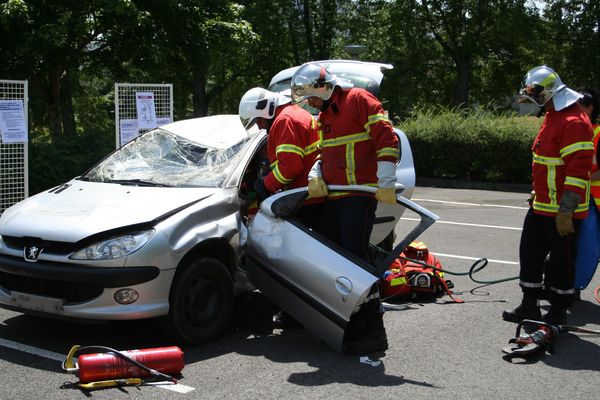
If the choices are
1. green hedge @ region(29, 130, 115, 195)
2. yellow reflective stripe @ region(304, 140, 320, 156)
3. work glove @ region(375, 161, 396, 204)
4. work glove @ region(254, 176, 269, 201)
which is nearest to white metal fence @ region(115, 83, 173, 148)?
green hedge @ region(29, 130, 115, 195)

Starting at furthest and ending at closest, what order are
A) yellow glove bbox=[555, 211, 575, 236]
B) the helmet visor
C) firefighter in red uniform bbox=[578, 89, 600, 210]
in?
firefighter in red uniform bbox=[578, 89, 600, 210] < the helmet visor < yellow glove bbox=[555, 211, 575, 236]

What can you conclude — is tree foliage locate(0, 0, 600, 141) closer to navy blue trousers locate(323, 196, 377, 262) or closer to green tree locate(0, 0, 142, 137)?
green tree locate(0, 0, 142, 137)

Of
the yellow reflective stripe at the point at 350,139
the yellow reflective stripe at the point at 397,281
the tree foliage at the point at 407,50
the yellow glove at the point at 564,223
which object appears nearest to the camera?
the yellow reflective stripe at the point at 350,139

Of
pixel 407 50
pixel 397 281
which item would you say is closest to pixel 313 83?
pixel 397 281

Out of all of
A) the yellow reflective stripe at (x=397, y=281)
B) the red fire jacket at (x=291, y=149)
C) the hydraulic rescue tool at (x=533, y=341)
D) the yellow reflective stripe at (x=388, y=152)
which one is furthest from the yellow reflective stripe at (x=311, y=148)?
the hydraulic rescue tool at (x=533, y=341)

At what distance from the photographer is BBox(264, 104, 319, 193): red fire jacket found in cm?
534

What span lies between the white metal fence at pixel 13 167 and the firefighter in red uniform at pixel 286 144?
4.84 metres

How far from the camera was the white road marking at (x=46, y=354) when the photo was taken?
170 inches

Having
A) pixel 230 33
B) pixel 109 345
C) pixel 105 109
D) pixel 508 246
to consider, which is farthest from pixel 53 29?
pixel 105 109

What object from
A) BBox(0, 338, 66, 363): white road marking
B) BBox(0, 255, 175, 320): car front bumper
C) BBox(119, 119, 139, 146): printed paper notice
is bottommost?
BBox(0, 338, 66, 363): white road marking

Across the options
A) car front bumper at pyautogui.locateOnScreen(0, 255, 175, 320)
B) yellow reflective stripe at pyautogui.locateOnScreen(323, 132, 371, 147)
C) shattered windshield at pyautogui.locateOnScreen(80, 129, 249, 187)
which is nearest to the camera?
car front bumper at pyautogui.locateOnScreen(0, 255, 175, 320)

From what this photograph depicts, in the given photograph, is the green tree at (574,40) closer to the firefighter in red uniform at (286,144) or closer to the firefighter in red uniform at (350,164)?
the firefighter in red uniform at (286,144)

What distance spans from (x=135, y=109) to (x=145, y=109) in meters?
0.65

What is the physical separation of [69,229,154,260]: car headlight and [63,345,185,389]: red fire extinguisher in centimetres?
61
